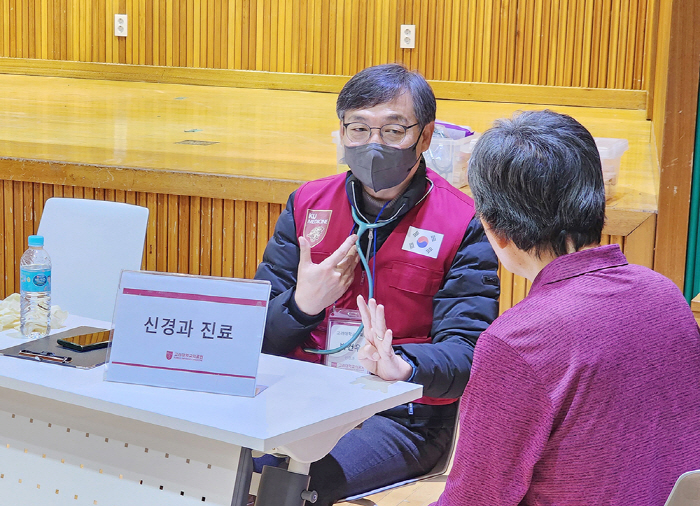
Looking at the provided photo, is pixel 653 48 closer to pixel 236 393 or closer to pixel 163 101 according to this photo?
pixel 163 101

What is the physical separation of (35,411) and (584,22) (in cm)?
466

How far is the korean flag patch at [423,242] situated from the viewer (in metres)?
1.91

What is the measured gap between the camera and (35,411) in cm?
170

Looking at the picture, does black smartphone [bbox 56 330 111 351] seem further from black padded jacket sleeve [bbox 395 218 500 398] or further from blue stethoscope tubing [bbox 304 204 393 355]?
black padded jacket sleeve [bbox 395 218 500 398]

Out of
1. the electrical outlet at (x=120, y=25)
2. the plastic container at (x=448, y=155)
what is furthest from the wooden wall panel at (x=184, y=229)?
the electrical outlet at (x=120, y=25)

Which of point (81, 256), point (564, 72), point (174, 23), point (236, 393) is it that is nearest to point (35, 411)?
point (236, 393)

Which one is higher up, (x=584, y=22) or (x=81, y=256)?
(x=584, y=22)

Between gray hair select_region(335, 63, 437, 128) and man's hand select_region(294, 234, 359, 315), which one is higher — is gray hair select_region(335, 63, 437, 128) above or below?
above

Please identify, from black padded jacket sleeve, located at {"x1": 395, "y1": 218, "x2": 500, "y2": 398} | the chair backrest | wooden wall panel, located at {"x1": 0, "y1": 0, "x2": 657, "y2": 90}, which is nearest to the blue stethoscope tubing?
black padded jacket sleeve, located at {"x1": 395, "y1": 218, "x2": 500, "y2": 398}

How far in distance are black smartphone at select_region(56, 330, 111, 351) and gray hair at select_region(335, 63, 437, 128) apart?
716 mm

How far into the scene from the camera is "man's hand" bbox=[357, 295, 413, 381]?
1.54 metres

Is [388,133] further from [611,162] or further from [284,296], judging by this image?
[611,162]

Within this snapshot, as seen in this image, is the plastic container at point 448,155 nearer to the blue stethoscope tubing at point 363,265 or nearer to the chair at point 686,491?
the blue stethoscope tubing at point 363,265

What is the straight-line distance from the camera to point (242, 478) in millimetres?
1417
